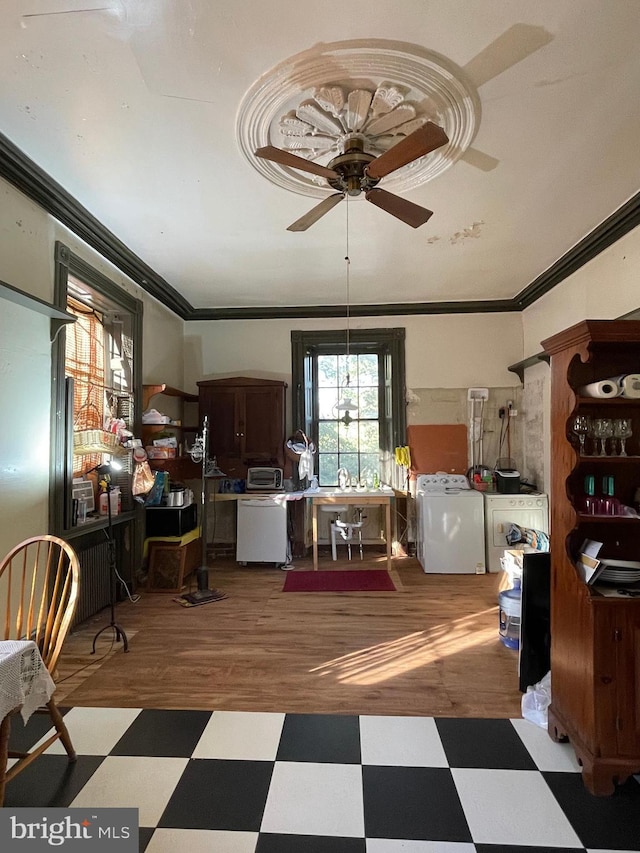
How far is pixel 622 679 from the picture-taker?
5.63 feet

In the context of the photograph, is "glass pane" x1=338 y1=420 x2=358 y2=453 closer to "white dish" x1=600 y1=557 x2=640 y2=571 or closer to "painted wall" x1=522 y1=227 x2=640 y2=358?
"painted wall" x1=522 y1=227 x2=640 y2=358

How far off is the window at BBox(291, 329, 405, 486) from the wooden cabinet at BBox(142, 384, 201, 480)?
4.24ft

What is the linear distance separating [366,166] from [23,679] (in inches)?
102

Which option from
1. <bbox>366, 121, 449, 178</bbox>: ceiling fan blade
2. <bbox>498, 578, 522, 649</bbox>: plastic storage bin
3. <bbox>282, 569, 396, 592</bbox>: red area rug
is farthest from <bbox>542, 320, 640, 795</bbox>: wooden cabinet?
<bbox>282, 569, 396, 592</bbox>: red area rug

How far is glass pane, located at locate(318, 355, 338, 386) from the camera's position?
5.57m

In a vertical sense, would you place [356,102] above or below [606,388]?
above

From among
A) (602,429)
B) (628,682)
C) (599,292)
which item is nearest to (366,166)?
(602,429)

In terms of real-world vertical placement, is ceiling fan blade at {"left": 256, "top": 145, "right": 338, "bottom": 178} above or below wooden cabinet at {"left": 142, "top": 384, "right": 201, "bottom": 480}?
above

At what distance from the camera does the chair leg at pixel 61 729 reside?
177cm

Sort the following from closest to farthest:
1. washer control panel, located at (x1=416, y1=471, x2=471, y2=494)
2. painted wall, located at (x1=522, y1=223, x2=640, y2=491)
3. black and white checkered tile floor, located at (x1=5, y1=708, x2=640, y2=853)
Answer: black and white checkered tile floor, located at (x1=5, y1=708, x2=640, y2=853), painted wall, located at (x1=522, y1=223, x2=640, y2=491), washer control panel, located at (x1=416, y1=471, x2=471, y2=494)

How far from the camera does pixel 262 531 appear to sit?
4762 mm

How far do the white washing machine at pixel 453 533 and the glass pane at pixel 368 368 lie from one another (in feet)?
5.54

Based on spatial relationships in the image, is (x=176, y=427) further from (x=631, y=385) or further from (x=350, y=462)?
(x=631, y=385)

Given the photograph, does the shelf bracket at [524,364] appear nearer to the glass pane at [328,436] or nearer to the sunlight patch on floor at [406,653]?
the glass pane at [328,436]
